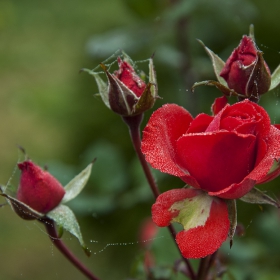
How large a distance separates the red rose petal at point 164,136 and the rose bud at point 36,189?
0.19 metres

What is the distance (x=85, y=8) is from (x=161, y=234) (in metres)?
1.47

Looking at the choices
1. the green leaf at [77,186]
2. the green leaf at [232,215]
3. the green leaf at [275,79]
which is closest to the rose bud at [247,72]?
the green leaf at [275,79]

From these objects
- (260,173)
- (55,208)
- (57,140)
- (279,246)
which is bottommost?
(57,140)

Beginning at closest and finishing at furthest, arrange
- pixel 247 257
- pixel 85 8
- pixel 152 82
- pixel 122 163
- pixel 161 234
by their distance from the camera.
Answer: pixel 152 82
pixel 161 234
pixel 247 257
pixel 122 163
pixel 85 8

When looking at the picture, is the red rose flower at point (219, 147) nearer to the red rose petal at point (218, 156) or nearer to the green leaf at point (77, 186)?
the red rose petal at point (218, 156)

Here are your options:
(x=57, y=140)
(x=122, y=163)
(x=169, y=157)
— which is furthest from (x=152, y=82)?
(x=57, y=140)

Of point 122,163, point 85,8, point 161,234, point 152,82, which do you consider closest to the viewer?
point 152,82

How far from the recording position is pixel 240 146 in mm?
525

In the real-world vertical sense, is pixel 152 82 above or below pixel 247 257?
above

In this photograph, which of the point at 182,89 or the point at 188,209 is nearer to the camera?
the point at 188,209

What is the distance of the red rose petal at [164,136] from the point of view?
1.73 feet

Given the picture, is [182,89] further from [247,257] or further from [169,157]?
[169,157]

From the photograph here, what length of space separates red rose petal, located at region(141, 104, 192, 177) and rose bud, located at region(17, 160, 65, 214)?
188 millimetres

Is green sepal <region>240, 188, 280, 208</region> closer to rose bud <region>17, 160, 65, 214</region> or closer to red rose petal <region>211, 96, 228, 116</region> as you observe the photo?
red rose petal <region>211, 96, 228, 116</region>
